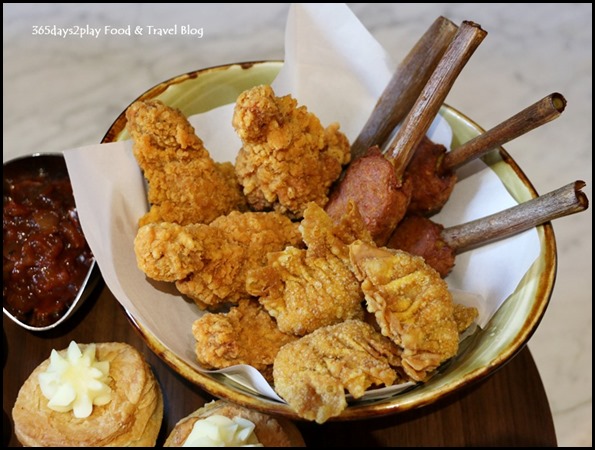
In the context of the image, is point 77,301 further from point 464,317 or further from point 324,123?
point 464,317

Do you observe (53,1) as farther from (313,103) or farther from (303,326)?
(303,326)

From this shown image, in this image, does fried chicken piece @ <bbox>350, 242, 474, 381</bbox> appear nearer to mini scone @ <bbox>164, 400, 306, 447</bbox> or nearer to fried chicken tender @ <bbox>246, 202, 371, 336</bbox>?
fried chicken tender @ <bbox>246, 202, 371, 336</bbox>

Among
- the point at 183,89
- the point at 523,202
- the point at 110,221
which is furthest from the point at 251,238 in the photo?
the point at 523,202

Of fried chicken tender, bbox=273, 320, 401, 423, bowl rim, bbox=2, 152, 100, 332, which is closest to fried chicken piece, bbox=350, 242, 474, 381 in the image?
fried chicken tender, bbox=273, 320, 401, 423

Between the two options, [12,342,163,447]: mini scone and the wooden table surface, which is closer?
[12,342,163,447]: mini scone

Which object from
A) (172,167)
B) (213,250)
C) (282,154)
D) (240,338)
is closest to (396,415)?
(240,338)
